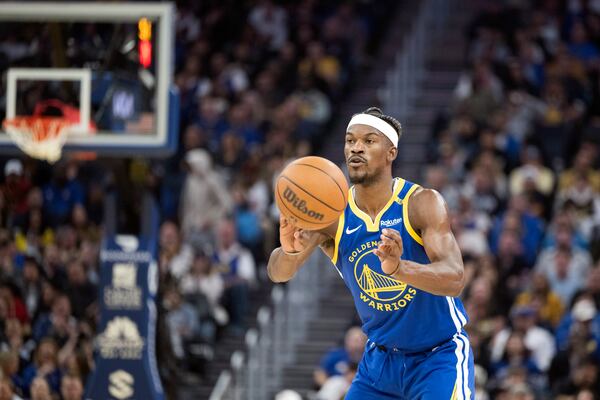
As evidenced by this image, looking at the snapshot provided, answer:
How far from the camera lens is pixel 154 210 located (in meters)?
14.9

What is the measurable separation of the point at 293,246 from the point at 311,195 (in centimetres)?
36

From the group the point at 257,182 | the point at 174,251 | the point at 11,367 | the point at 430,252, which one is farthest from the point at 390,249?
the point at 257,182

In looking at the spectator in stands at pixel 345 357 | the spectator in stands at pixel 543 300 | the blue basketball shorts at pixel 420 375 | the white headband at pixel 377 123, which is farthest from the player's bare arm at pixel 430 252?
the spectator in stands at pixel 543 300

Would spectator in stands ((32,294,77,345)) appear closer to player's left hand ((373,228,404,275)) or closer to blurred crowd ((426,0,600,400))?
blurred crowd ((426,0,600,400))

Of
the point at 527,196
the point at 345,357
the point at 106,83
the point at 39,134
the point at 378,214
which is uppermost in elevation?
the point at 106,83

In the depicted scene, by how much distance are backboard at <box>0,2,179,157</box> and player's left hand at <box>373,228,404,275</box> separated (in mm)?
6714

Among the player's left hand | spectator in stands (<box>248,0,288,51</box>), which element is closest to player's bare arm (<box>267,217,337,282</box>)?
the player's left hand

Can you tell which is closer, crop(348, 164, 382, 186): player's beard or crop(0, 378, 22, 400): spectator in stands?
crop(348, 164, 382, 186): player's beard

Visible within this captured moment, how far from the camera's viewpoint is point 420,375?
26.5 ft

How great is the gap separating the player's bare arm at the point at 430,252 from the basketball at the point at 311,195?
0.47m

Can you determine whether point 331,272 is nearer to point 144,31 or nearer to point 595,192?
point 595,192

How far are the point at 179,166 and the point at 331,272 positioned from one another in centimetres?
309

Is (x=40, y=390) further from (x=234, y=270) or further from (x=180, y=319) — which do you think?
(x=234, y=270)

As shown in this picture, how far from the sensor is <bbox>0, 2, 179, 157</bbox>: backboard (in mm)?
13812
